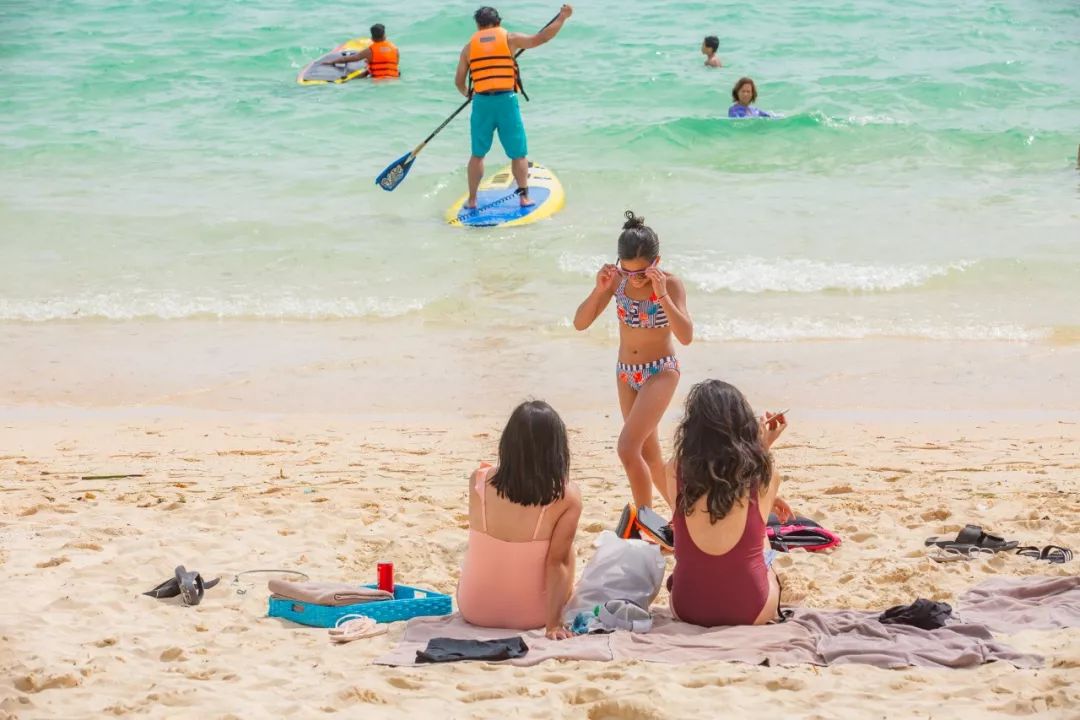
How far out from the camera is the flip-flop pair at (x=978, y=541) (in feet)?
16.1

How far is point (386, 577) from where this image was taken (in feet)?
14.7

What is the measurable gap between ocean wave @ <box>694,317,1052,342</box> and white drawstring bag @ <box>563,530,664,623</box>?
4340 millimetres

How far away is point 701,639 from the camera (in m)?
4.02

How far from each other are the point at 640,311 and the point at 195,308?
556 cm

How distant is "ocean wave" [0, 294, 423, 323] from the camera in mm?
9539

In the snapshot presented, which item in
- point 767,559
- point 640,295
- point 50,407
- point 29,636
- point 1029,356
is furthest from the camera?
point 1029,356

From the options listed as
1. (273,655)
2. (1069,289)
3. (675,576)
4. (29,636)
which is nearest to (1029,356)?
(1069,289)

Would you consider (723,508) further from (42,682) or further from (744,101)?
(744,101)

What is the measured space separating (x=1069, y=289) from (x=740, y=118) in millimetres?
5745

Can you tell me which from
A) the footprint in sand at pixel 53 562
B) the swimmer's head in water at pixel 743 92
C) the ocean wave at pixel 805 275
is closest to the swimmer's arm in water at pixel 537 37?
the ocean wave at pixel 805 275

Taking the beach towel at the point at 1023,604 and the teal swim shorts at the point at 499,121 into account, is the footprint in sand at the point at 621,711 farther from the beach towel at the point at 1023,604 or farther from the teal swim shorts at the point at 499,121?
the teal swim shorts at the point at 499,121

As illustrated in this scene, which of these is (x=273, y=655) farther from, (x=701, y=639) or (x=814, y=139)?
(x=814, y=139)

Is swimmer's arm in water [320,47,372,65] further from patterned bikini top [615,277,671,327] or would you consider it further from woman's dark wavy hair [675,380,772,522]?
woman's dark wavy hair [675,380,772,522]

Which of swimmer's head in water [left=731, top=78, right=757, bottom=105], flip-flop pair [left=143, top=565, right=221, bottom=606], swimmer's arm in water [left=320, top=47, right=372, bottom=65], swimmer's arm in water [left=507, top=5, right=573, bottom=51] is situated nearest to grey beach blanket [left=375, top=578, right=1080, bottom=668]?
flip-flop pair [left=143, top=565, right=221, bottom=606]
